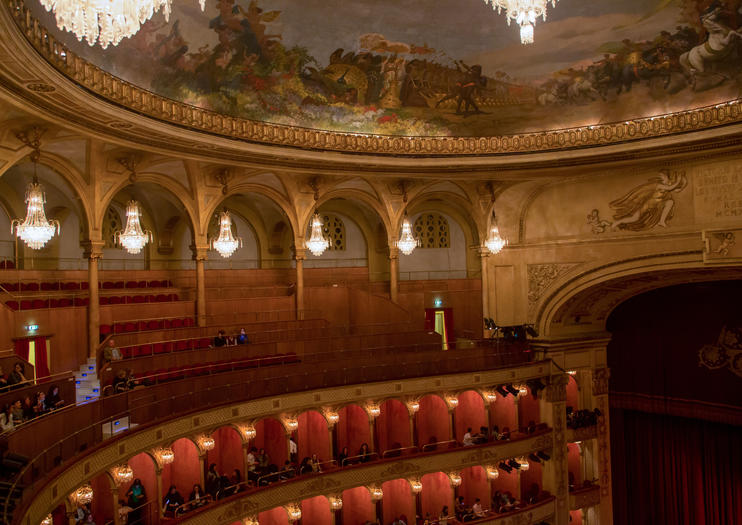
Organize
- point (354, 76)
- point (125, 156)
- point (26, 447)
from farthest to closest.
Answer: point (354, 76)
point (125, 156)
point (26, 447)

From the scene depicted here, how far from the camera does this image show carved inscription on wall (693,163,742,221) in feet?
54.7

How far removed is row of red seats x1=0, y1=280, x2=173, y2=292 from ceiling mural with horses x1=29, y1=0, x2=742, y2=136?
237 inches

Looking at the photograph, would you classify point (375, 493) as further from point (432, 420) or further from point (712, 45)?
point (712, 45)

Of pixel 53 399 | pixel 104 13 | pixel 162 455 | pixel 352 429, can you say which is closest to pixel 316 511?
pixel 352 429

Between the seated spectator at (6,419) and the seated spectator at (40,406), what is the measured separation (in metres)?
0.44

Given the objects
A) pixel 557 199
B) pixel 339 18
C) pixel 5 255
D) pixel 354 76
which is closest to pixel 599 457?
pixel 557 199

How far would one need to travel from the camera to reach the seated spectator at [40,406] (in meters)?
9.50

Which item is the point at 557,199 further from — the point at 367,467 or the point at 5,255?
the point at 5,255

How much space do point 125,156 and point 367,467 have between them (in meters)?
9.44

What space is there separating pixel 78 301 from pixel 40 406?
5.97 m

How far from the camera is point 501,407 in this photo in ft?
66.5

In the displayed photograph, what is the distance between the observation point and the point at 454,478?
17469 mm

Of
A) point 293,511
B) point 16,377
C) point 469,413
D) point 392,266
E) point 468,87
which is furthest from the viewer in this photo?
point 392,266

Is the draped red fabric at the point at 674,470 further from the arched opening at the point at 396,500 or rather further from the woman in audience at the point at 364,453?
the woman in audience at the point at 364,453
